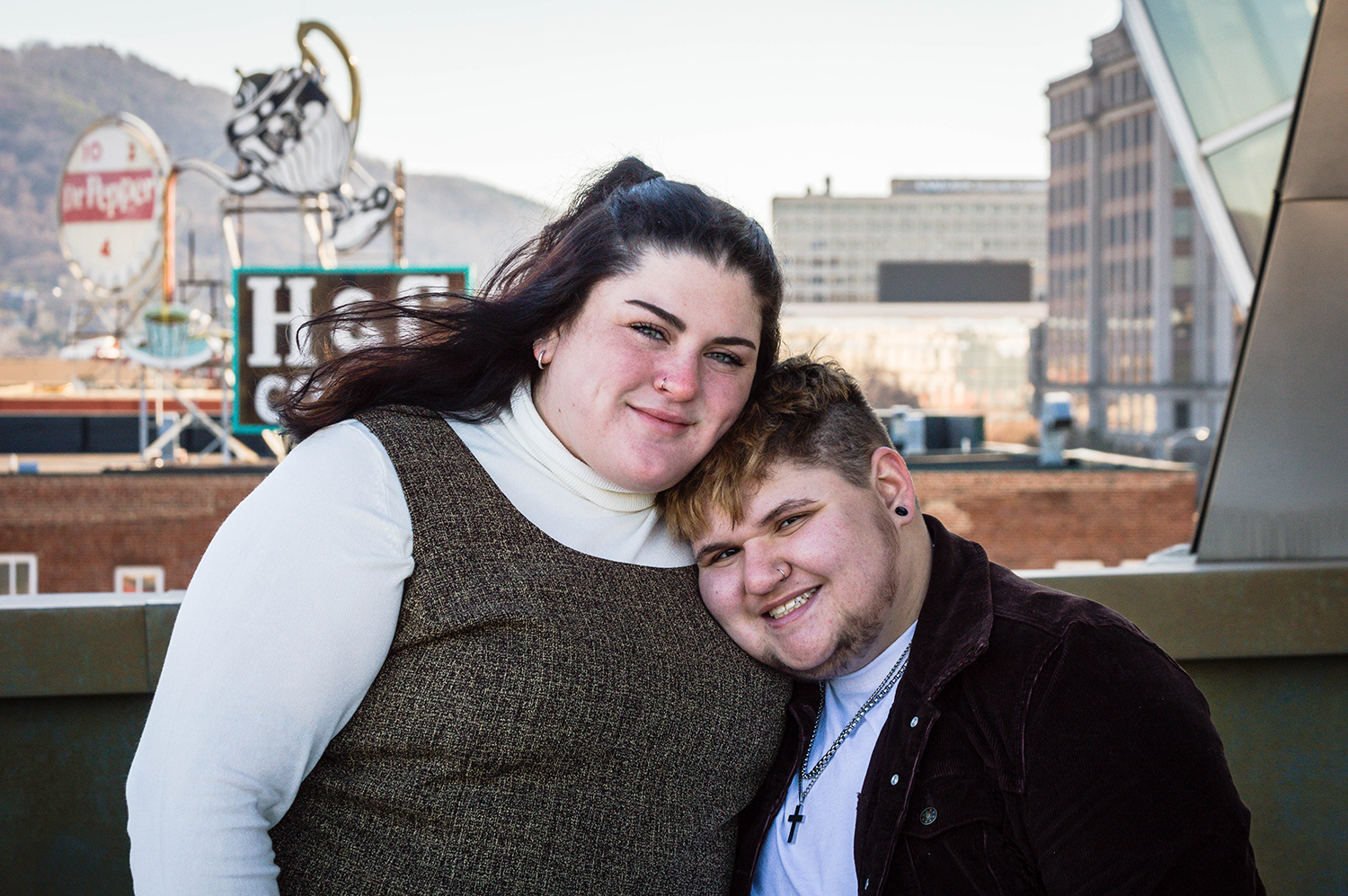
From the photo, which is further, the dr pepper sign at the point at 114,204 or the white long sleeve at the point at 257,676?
the dr pepper sign at the point at 114,204

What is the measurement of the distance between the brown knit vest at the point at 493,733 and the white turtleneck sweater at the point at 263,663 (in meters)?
0.07

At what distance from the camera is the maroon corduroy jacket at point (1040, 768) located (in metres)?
1.72

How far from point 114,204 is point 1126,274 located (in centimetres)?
7573

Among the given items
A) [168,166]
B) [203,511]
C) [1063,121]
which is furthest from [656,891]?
[1063,121]

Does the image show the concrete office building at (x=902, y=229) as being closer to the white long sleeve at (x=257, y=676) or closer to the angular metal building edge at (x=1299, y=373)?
the angular metal building edge at (x=1299, y=373)

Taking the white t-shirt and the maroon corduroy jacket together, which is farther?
the white t-shirt

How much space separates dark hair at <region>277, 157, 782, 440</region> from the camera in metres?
2.05

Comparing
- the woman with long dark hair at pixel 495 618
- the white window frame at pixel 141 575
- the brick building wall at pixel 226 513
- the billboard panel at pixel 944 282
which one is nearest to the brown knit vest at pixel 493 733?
the woman with long dark hair at pixel 495 618

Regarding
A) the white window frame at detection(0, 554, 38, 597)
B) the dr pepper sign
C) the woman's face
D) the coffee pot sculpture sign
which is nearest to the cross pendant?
the woman's face

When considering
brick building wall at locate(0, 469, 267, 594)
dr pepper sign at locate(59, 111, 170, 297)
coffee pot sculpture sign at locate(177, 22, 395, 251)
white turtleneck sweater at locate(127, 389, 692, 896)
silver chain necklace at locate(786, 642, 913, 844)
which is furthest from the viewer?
dr pepper sign at locate(59, 111, 170, 297)

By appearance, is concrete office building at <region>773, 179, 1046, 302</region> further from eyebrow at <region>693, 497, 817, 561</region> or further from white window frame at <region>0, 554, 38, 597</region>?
eyebrow at <region>693, 497, 817, 561</region>

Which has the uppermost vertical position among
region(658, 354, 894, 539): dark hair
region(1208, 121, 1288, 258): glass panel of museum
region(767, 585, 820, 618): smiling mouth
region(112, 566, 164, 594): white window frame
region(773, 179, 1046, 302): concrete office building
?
region(773, 179, 1046, 302): concrete office building

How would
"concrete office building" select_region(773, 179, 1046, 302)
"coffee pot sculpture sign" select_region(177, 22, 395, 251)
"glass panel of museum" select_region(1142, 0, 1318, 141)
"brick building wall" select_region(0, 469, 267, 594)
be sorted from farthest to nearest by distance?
"concrete office building" select_region(773, 179, 1046, 302) → "coffee pot sculpture sign" select_region(177, 22, 395, 251) → "brick building wall" select_region(0, 469, 267, 594) → "glass panel of museum" select_region(1142, 0, 1318, 141)

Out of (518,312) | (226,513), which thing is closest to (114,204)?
(226,513)
